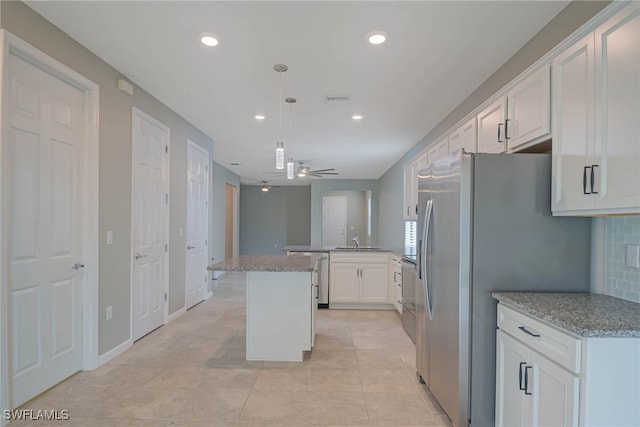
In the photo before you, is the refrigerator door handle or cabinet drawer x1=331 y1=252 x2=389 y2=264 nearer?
the refrigerator door handle

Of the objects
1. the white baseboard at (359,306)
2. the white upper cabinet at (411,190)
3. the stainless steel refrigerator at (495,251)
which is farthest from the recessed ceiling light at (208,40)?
the white baseboard at (359,306)

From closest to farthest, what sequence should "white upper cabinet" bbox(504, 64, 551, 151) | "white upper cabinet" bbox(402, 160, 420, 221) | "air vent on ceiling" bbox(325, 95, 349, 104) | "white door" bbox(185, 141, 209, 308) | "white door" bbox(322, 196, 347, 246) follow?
"white upper cabinet" bbox(504, 64, 551, 151)
"air vent on ceiling" bbox(325, 95, 349, 104)
"white door" bbox(185, 141, 209, 308)
"white upper cabinet" bbox(402, 160, 420, 221)
"white door" bbox(322, 196, 347, 246)

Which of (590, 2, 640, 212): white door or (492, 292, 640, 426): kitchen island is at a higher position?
(590, 2, 640, 212): white door

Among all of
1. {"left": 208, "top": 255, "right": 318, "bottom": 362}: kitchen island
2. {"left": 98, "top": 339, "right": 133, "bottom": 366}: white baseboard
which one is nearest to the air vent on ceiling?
{"left": 208, "top": 255, "right": 318, "bottom": 362}: kitchen island

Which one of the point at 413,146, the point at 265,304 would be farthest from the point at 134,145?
the point at 413,146

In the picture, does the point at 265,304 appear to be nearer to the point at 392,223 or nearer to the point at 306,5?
the point at 306,5

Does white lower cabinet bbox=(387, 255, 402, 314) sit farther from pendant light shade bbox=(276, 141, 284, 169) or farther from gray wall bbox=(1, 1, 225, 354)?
gray wall bbox=(1, 1, 225, 354)

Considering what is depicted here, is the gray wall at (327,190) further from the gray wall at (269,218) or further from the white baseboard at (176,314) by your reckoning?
the white baseboard at (176,314)

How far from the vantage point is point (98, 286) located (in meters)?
2.98

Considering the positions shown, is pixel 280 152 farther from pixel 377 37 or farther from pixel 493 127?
pixel 493 127

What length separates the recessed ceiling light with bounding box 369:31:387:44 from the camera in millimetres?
2441

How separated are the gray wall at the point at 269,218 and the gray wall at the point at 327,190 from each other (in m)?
1.53

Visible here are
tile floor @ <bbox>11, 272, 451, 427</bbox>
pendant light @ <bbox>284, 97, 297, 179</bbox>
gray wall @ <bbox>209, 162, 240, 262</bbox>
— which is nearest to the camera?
tile floor @ <bbox>11, 272, 451, 427</bbox>

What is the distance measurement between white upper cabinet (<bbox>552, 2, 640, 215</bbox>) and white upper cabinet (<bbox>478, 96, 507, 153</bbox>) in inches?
26.9
